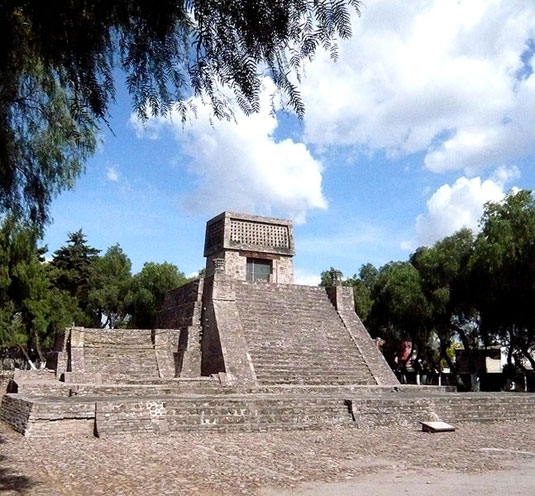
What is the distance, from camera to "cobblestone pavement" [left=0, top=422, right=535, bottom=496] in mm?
6320

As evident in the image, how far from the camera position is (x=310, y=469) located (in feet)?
24.2

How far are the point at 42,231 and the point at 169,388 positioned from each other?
689 centimetres

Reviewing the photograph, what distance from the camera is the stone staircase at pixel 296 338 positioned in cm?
1647

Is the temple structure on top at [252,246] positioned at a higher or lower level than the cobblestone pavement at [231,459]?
higher

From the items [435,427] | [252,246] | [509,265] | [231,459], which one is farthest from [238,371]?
[509,265]

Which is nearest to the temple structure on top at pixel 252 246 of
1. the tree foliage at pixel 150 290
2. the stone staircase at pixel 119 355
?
the stone staircase at pixel 119 355

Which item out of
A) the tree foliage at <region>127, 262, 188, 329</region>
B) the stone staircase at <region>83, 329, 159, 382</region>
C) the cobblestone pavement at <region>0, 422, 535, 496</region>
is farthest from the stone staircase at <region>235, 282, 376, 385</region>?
the tree foliage at <region>127, 262, 188, 329</region>

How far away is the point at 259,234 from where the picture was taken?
23125mm

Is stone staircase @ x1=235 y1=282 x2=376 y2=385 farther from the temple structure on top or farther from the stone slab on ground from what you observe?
the stone slab on ground

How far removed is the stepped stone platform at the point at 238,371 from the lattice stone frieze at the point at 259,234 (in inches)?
1.6

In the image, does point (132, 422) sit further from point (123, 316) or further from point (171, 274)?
point (123, 316)

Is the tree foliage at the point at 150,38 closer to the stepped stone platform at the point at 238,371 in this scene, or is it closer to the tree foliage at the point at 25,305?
the stepped stone platform at the point at 238,371

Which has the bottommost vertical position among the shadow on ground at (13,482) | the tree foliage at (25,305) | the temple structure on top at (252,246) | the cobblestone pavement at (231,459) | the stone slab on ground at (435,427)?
the shadow on ground at (13,482)

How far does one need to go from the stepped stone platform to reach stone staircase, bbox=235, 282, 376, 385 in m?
0.04
